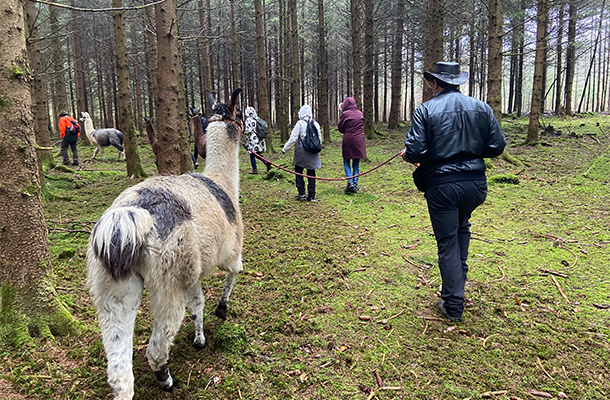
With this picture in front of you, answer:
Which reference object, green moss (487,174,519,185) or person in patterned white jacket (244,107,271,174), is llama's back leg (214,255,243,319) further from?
green moss (487,174,519,185)

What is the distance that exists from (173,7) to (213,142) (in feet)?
11.6

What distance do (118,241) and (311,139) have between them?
20.9ft

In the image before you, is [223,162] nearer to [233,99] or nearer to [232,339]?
[233,99]

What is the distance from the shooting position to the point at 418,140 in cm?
348

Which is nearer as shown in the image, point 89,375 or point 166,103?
point 89,375

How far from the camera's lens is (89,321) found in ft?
11.1

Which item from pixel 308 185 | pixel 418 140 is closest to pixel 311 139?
pixel 308 185

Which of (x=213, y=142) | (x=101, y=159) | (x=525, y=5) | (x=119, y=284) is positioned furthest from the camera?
(x=525, y=5)

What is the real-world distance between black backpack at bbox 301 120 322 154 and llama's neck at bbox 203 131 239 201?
4141 millimetres

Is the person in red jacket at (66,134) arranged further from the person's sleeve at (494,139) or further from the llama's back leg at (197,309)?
the person's sleeve at (494,139)

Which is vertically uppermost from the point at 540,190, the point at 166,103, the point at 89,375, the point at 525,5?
the point at 525,5

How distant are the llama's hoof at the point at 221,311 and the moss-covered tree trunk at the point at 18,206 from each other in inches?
57.1

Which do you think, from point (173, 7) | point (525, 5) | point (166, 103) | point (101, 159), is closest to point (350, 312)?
point (166, 103)

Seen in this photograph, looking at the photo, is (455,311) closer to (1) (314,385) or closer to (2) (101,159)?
(1) (314,385)
